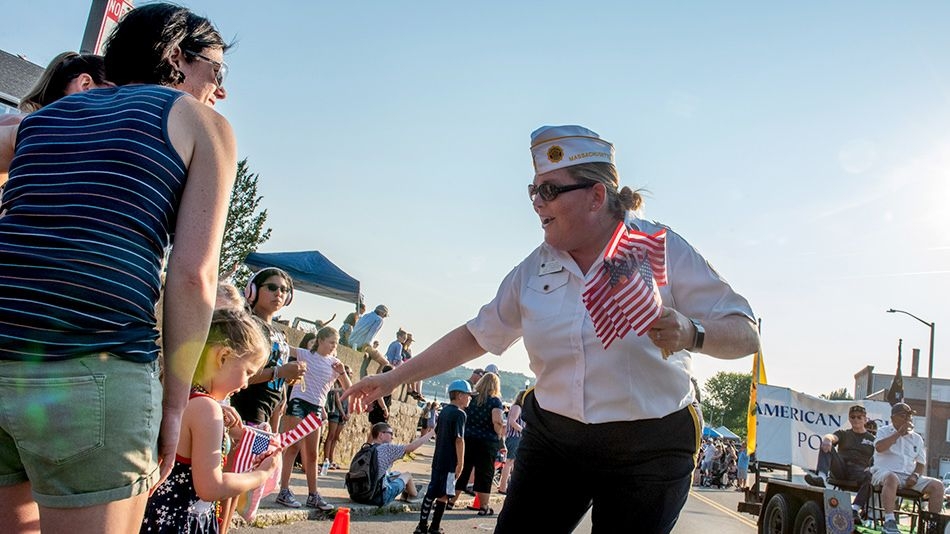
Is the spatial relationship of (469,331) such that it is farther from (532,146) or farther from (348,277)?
(348,277)

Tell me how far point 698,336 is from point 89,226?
1.82 m

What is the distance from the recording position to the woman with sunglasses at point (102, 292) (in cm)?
173

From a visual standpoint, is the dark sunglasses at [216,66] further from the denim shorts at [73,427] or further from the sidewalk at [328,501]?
the sidewalk at [328,501]

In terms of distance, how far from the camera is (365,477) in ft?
31.1

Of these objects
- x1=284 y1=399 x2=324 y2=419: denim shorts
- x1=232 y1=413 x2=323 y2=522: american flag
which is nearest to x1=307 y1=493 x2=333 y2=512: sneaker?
x1=284 y1=399 x2=324 y2=419: denim shorts

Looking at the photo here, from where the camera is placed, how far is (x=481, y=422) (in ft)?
33.9

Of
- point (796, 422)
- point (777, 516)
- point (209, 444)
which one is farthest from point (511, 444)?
point (209, 444)

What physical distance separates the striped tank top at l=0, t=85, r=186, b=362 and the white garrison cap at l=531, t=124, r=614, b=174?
1559 mm

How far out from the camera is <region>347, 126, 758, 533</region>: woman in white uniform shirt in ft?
9.07

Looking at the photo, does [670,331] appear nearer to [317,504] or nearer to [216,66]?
[216,66]

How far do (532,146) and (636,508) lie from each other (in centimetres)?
148

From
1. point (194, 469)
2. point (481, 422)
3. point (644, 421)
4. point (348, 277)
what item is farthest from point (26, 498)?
point (348, 277)

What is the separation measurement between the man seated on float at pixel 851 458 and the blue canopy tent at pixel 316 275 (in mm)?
8611

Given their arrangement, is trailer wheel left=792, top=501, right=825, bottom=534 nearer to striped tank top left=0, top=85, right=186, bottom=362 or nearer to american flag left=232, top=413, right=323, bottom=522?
american flag left=232, top=413, right=323, bottom=522
